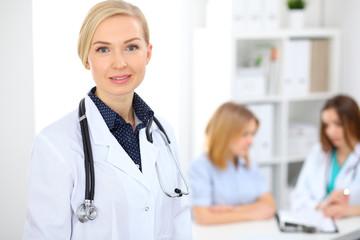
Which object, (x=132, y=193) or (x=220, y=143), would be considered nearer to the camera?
(x=132, y=193)

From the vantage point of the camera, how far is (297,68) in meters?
3.18

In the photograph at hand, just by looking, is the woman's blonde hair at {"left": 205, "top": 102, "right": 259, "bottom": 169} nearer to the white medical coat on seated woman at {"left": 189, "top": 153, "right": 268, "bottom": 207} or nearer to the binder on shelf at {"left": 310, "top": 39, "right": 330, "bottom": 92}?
the white medical coat on seated woman at {"left": 189, "top": 153, "right": 268, "bottom": 207}

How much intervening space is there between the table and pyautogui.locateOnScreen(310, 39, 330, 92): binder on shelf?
4.03 ft

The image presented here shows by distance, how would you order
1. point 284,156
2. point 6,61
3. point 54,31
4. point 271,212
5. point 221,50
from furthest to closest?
point 284,156
point 221,50
point 271,212
point 54,31
point 6,61

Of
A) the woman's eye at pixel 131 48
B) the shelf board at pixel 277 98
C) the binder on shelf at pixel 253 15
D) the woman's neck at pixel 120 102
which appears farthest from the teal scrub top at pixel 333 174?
the woman's eye at pixel 131 48

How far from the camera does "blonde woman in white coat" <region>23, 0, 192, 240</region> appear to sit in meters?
1.16

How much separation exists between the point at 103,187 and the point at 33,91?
2.48ft

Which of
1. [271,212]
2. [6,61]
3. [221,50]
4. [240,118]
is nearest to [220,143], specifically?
[240,118]

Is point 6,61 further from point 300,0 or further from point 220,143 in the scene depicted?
point 300,0

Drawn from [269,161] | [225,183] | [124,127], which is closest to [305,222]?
[225,183]

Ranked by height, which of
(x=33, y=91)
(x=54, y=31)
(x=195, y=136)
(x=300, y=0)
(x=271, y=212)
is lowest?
(x=271, y=212)

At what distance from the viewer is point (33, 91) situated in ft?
5.89

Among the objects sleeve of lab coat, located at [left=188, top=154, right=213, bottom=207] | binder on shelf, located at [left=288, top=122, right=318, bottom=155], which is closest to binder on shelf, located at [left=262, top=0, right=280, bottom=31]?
binder on shelf, located at [left=288, top=122, right=318, bottom=155]

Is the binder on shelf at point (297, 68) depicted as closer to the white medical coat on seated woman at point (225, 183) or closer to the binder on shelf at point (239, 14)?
the binder on shelf at point (239, 14)
